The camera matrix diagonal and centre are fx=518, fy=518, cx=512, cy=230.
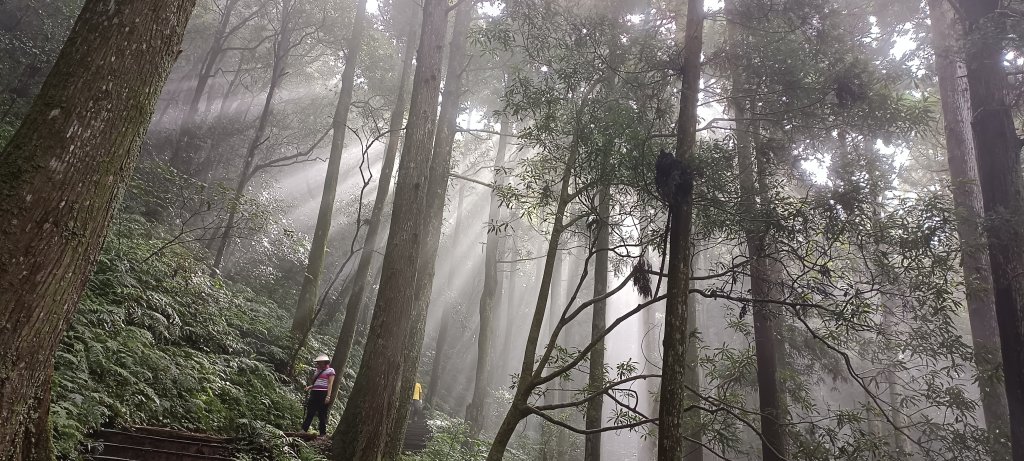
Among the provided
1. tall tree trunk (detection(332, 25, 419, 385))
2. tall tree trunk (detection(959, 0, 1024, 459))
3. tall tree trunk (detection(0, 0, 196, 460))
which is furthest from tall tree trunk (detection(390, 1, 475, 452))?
tall tree trunk (detection(959, 0, 1024, 459))

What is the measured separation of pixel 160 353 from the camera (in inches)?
274

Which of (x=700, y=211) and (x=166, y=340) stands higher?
(x=700, y=211)

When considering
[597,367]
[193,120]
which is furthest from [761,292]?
[193,120]

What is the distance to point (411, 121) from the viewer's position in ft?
25.6

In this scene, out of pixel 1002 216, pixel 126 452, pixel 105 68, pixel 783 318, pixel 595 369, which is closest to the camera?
pixel 105 68

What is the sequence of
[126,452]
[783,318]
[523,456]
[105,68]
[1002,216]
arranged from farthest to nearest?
[523,456]
[783,318]
[1002,216]
[126,452]
[105,68]

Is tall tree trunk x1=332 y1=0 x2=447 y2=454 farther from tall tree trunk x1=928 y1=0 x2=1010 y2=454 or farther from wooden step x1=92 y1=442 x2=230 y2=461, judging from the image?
tall tree trunk x1=928 y1=0 x2=1010 y2=454

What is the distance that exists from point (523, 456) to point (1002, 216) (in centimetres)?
1339

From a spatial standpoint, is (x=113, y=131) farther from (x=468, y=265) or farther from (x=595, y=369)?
(x=468, y=265)

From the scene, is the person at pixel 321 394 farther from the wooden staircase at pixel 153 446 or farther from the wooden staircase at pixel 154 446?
the wooden staircase at pixel 153 446

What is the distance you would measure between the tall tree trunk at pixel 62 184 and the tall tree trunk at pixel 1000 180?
968 centimetres

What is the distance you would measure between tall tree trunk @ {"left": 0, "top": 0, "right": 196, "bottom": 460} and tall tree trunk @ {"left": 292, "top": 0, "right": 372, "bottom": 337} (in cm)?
816

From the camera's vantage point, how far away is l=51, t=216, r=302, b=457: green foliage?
5.54m

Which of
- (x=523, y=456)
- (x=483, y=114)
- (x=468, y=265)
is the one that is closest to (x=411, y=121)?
(x=523, y=456)
